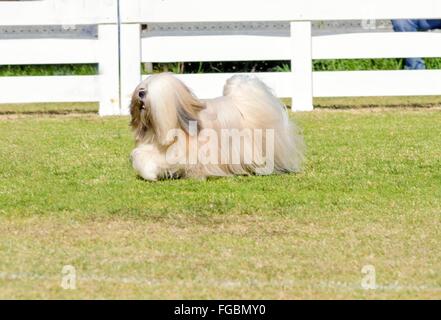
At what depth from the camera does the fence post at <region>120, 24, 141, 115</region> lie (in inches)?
620

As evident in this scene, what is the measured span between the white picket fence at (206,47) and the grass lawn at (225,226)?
3.38m

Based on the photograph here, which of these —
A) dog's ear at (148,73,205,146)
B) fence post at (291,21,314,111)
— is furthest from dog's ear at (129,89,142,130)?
fence post at (291,21,314,111)

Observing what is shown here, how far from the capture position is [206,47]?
1594 cm

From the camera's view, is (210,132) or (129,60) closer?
(210,132)

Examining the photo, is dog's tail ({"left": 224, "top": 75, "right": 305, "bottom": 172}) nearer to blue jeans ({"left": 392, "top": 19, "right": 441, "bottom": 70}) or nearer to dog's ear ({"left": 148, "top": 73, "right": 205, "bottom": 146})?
dog's ear ({"left": 148, "top": 73, "right": 205, "bottom": 146})

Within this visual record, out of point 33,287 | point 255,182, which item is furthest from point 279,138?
point 33,287

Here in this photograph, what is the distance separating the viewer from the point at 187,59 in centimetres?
1595

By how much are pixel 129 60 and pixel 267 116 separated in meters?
5.96

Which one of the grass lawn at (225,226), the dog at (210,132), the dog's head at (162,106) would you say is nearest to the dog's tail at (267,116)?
the dog at (210,132)

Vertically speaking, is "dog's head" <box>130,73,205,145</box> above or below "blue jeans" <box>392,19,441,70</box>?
below

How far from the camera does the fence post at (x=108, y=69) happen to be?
51.6 ft

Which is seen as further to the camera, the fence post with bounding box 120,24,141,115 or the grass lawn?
the fence post with bounding box 120,24,141,115

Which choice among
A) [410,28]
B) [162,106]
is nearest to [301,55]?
[410,28]

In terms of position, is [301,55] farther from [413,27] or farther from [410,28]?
[413,27]
